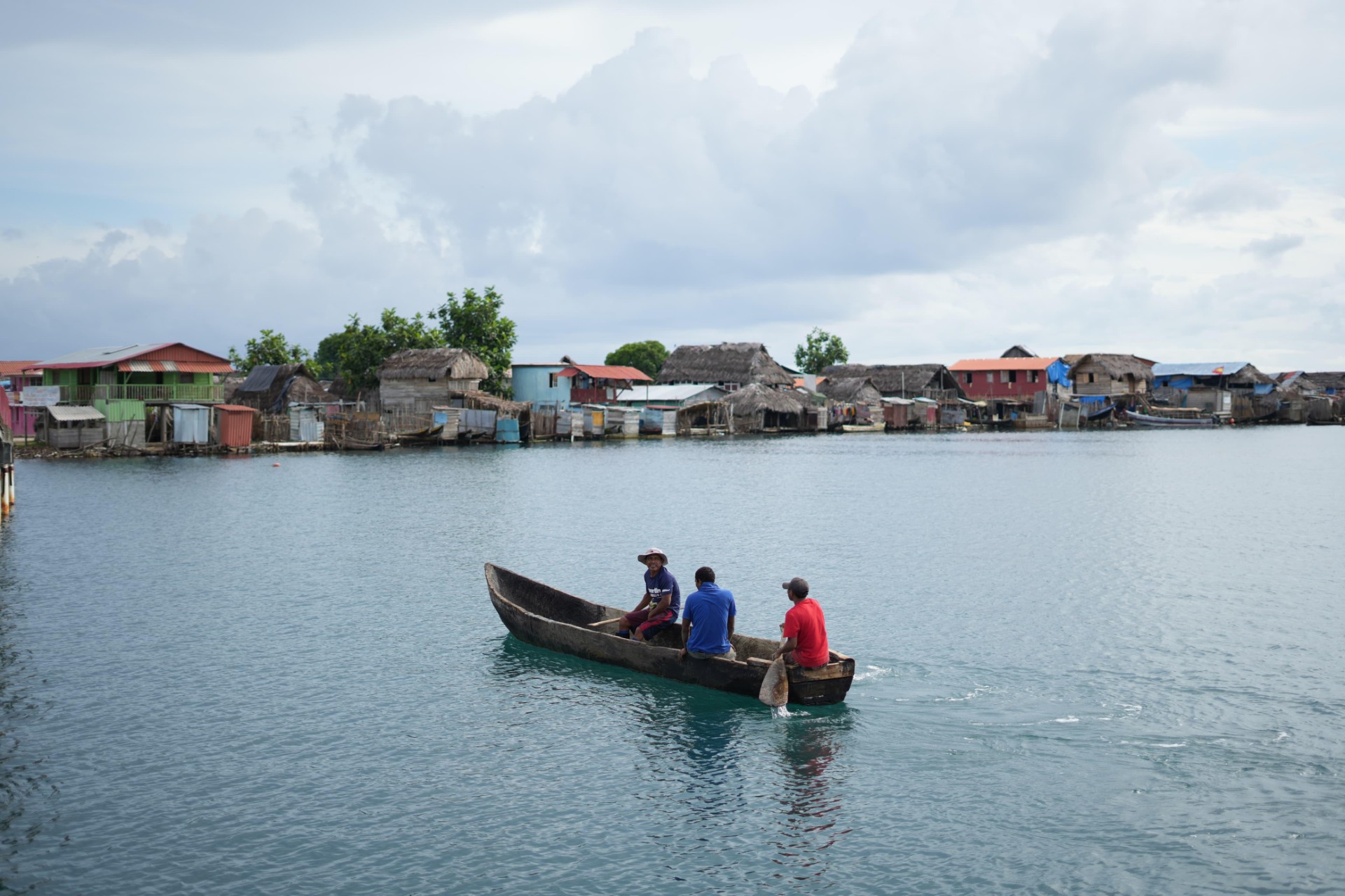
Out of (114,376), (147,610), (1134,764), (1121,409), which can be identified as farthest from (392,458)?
Result: (1121,409)

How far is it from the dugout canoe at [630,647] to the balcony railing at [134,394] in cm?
4513

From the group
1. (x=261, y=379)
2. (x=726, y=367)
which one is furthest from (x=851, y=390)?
(x=261, y=379)

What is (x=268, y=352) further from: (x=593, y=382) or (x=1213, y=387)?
(x=1213, y=387)

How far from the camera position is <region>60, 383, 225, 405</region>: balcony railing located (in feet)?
178

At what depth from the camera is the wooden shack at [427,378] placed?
68562mm

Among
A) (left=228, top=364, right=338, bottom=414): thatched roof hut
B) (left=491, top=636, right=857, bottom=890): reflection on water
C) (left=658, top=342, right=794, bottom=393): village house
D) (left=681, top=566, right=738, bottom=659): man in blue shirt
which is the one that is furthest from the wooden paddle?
(left=658, top=342, right=794, bottom=393): village house

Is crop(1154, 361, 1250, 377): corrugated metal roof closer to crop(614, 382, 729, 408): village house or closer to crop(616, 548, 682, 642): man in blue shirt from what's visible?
crop(614, 382, 729, 408): village house

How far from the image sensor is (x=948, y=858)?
9312 mm

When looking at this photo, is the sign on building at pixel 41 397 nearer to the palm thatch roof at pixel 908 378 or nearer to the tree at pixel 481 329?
the tree at pixel 481 329

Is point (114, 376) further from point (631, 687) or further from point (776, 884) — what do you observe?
point (776, 884)

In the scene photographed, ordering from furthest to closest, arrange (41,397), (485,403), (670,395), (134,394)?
(670,395), (485,403), (134,394), (41,397)

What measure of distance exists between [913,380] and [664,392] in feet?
93.0

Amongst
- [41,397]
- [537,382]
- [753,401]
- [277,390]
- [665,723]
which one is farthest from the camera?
[753,401]

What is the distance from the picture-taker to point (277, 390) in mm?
72875
